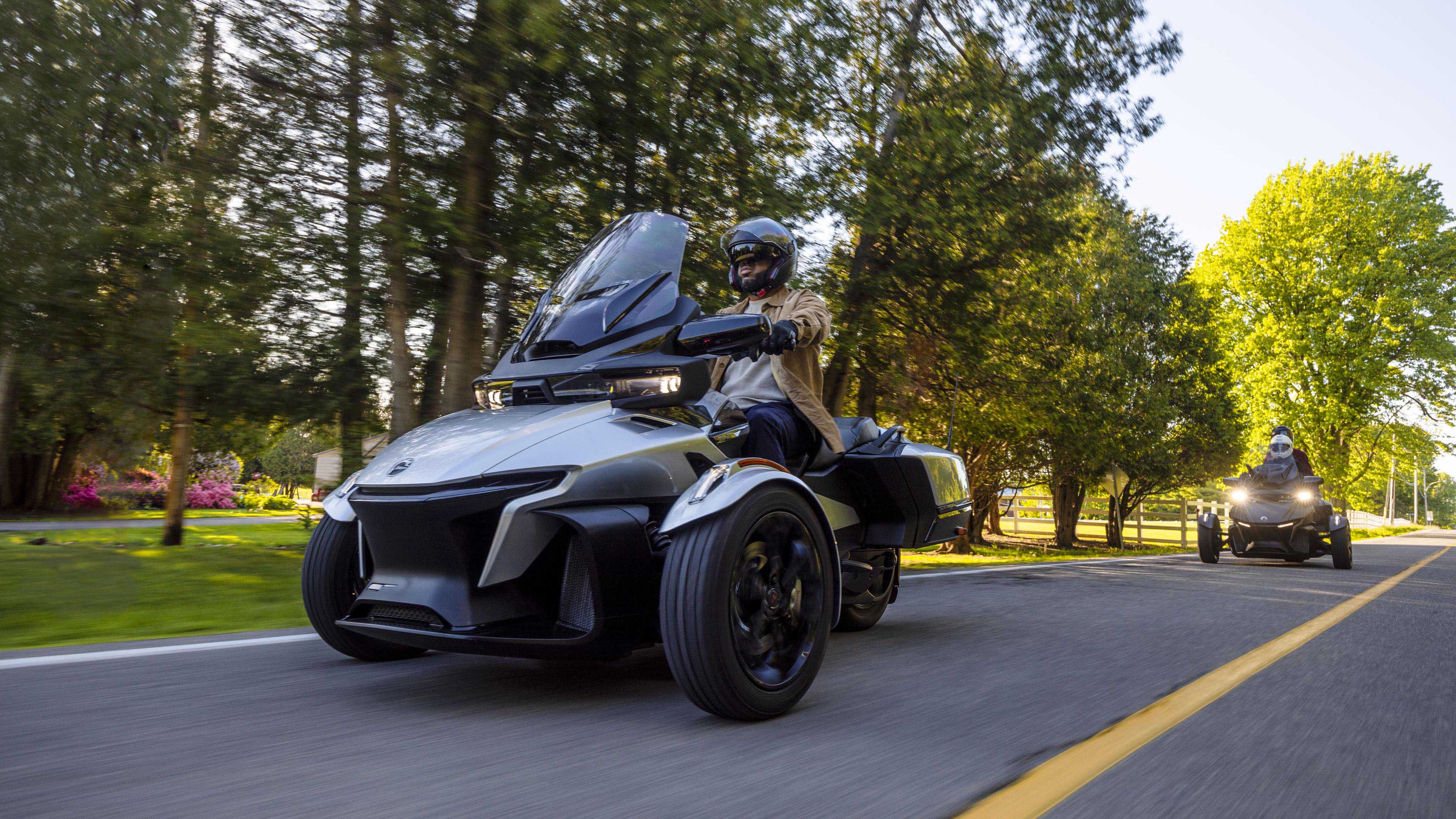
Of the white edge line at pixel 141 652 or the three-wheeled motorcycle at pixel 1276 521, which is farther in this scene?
the three-wheeled motorcycle at pixel 1276 521

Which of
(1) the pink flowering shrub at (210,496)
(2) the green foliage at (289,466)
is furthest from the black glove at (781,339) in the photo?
(2) the green foliage at (289,466)

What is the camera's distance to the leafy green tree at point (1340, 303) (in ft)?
121

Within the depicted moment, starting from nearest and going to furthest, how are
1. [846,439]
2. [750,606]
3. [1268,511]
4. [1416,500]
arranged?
1. [750,606]
2. [846,439]
3. [1268,511]
4. [1416,500]

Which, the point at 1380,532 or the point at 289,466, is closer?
the point at 1380,532

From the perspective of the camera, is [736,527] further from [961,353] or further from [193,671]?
[961,353]

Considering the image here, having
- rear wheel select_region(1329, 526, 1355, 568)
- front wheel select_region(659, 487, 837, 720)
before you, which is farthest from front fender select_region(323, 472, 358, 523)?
rear wheel select_region(1329, 526, 1355, 568)

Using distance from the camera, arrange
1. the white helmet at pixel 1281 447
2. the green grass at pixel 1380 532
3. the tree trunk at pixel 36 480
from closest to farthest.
A: the white helmet at pixel 1281 447, the tree trunk at pixel 36 480, the green grass at pixel 1380 532

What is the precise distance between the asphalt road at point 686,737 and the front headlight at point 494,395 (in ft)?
3.50

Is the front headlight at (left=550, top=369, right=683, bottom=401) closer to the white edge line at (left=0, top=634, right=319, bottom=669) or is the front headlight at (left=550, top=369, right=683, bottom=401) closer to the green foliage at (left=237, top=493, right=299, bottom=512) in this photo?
the white edge line at (left=0, top=634, right=319, bottom=669)

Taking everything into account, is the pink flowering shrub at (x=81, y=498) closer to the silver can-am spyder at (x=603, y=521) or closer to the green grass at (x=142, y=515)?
the green grass at (x=142, y=515)

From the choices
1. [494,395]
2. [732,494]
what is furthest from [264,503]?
[732,494]

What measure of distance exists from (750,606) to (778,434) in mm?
1068

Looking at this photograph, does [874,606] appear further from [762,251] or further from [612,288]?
[612,288]

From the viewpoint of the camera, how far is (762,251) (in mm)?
4516
